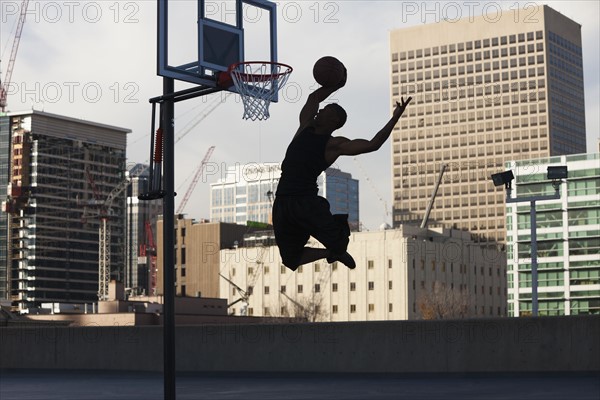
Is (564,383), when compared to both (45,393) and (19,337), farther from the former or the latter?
(19,337)

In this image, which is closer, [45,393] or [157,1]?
[157,1]

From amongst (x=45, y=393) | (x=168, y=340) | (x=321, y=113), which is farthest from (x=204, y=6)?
(x=45, y=393)

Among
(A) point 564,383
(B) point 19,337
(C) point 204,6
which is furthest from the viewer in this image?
(B) point 19,337

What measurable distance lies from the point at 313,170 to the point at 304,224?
52 cm

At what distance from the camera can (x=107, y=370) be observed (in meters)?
41.2

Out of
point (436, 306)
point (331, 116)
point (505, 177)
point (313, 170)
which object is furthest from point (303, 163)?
point (436, 306)

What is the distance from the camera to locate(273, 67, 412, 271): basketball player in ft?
33.0

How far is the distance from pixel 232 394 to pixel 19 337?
15.2 m

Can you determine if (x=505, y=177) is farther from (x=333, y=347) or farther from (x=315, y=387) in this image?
(x=315, y=387)

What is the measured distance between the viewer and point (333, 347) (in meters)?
36.3

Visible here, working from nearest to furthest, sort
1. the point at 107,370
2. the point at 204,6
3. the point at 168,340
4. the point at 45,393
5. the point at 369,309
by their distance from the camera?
the point at 204,6
the point at 168,340
the point at 45,393
the point at 107,370
the point at 369,309

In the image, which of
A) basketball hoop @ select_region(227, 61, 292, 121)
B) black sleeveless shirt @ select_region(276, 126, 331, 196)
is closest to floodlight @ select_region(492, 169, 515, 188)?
basketball hoop @ select_region(227, 61, 292, 121)

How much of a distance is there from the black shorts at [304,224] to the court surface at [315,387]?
18.8 meters

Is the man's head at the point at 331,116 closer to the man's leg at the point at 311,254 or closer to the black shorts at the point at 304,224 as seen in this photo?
the black shorts at the point at 304,224
